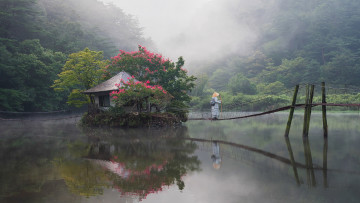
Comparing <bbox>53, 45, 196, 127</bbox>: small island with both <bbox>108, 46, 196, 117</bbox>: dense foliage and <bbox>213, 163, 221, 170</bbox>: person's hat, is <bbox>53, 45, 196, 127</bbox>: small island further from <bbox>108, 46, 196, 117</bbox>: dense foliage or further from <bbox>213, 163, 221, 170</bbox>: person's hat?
<bbox>213, 163, 221, 170</bbox>: person's hat

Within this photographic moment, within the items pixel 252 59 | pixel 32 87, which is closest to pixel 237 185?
pixel 32 87

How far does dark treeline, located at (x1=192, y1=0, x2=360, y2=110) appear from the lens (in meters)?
40.3

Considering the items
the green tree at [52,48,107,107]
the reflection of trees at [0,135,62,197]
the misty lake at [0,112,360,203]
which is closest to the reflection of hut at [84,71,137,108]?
the green tree at [52,48,107,107]

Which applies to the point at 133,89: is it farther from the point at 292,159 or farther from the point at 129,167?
the point at 292,159

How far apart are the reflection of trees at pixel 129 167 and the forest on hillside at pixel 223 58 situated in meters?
17.4

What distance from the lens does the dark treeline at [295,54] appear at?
4034 centimetres

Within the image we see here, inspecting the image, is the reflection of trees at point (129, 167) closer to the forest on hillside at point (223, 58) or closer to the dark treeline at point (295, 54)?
the forest on hillside at point (223, 58)

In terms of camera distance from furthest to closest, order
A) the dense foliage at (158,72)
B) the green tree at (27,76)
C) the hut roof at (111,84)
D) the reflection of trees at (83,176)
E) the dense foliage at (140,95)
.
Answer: the green tree at (27,76)
the dense foliage at (158,72)
the hut roof at (111,84)
the dense foliage at (140,95)
the reflection of trees at (83,176)

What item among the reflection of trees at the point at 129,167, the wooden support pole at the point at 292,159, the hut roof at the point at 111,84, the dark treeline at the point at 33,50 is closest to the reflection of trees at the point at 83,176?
the reflection of trees at the point at 129,167

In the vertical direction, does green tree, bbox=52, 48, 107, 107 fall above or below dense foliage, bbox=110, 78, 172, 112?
above

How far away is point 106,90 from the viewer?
62.7 ft

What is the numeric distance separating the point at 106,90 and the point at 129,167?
12439 millimetres

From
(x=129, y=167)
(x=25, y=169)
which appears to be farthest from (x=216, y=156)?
(x=25, y=169)

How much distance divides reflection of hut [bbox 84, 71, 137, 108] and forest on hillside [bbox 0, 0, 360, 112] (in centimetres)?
915
